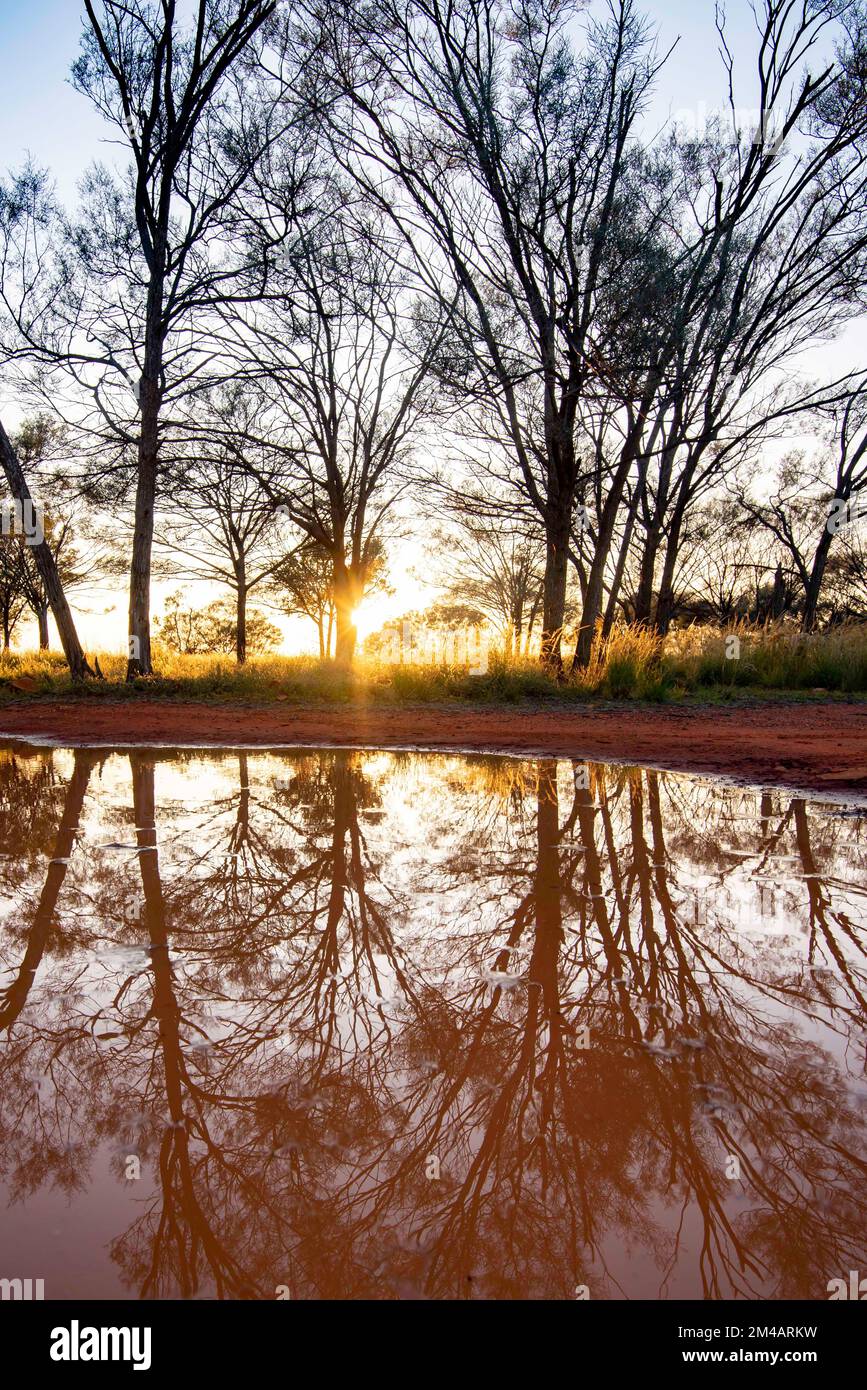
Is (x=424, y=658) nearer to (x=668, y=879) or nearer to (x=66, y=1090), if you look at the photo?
(x=668, y=879)

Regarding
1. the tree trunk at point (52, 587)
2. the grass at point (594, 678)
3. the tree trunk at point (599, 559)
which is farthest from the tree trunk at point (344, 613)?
the tree trunk at point (52, 587)

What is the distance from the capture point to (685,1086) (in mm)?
1938

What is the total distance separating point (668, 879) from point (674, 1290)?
7.44ft

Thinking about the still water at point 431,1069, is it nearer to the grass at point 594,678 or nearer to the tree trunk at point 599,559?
the grass at point 594,678

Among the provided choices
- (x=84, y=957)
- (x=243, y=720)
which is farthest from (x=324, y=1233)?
(x=243, y=720)

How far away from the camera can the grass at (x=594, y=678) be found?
1229 centimetres

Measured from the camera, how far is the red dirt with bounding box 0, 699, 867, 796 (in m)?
6.94

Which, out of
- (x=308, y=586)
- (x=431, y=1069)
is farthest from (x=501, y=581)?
(x=431, y=1069)

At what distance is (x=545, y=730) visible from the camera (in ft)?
29.6

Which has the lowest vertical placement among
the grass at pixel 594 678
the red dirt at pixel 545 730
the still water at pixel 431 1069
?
the still water at pixel 431 1069

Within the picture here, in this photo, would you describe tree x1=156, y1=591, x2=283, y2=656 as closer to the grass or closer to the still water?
the grass

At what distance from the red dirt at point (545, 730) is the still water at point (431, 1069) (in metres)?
2.95

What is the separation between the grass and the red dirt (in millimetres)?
905
